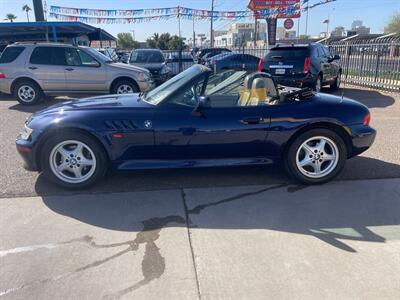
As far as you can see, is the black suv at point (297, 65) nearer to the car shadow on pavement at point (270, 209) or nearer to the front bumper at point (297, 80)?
the front bumper at point (297, 80)

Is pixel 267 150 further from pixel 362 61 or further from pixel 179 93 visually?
pixel 362 61

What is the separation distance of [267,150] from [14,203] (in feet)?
9.23

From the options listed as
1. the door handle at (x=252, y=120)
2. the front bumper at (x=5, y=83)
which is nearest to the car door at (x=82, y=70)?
the front bumper at (x=5, y=83)

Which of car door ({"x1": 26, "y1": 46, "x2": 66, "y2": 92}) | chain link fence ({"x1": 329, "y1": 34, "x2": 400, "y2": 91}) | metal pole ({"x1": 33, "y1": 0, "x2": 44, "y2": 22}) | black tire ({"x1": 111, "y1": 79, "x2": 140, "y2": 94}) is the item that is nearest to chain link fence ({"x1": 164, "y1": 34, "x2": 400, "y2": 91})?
chain link fence ({"x1": 329, "y1": 34, "x2": 400, "y2": 91})

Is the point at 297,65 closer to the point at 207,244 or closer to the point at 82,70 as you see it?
the point at 82,70

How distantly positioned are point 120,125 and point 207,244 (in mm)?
1664

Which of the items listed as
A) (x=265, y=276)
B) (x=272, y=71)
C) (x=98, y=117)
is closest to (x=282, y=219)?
(x=265, y=276)

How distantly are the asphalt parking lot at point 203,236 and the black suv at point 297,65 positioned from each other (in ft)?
18.7

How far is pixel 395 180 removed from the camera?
4547 mm

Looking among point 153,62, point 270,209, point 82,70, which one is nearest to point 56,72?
point 82,70

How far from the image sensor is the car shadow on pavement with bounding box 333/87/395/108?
10.0 metres

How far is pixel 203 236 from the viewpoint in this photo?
3314mm

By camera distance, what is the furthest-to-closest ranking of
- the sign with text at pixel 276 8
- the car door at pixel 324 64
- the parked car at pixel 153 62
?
the sign with text at pixel 276 8 < the parked car at pixel 153 62 < the car door at pixel 324 64

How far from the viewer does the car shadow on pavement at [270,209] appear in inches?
136
